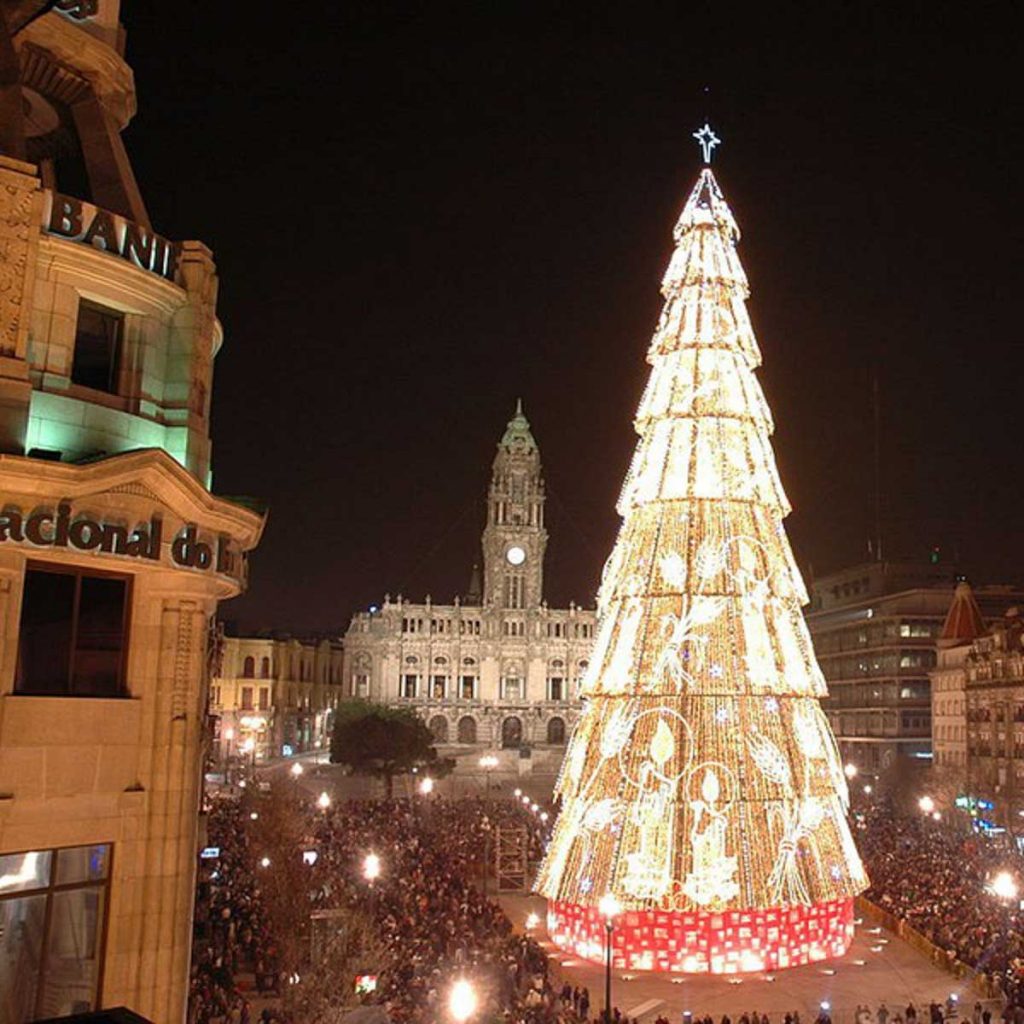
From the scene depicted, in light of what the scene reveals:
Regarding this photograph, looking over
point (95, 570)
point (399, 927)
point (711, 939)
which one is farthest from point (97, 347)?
point (711, 939)

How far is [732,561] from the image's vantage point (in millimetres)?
26250

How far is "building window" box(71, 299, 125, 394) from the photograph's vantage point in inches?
622

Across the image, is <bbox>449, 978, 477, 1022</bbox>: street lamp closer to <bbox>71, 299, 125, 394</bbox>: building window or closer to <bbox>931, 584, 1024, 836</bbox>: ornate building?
<bbox>71, 299, 125, 394</bbox>: building window

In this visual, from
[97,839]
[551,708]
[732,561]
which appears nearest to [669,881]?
[732,561]

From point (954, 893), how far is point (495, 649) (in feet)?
323

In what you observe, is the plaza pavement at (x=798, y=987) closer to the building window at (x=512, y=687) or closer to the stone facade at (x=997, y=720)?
the stone facade at (x=997, y=720)

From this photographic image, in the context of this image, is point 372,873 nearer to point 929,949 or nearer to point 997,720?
Result: point 929,949

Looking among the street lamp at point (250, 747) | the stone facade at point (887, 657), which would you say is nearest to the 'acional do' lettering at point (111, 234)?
Result: the street lamp at point (250, 747)

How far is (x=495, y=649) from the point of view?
128875 mm

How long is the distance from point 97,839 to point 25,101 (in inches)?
465

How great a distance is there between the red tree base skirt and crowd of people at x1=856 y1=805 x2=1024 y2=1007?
12.7 feet

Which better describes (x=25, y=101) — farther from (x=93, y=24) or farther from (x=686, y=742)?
(x=686, y=742)

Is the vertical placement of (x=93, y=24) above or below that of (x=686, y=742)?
above

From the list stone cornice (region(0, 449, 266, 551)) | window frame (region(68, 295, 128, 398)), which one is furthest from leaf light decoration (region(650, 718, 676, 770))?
window frame (region(68, 295, 128, 398))
